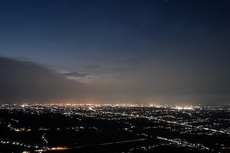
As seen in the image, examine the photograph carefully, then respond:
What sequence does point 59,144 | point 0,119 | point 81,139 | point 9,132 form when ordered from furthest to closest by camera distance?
1. point 0,119
2. point 9,132
3. point 81,139
4. point 59,144

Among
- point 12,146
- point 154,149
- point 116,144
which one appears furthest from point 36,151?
point 154,149

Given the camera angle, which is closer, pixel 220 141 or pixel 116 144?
pixel 116 144

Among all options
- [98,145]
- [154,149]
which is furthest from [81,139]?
[154,149]

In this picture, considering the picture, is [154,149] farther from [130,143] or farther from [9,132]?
[9,132]

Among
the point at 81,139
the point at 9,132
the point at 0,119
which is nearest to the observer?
the point at 81,139

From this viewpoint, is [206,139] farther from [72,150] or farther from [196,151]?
[72,150]

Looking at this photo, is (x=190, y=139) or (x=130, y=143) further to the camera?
(x=190, y=139)

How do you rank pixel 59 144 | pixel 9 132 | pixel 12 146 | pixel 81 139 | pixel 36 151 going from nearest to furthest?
pixel 36 151 < pixel 12 146 < pixel 59 144 < pixel 81 139 < pixel 9 132

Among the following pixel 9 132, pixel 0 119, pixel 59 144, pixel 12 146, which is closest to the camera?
pixel 12 146
